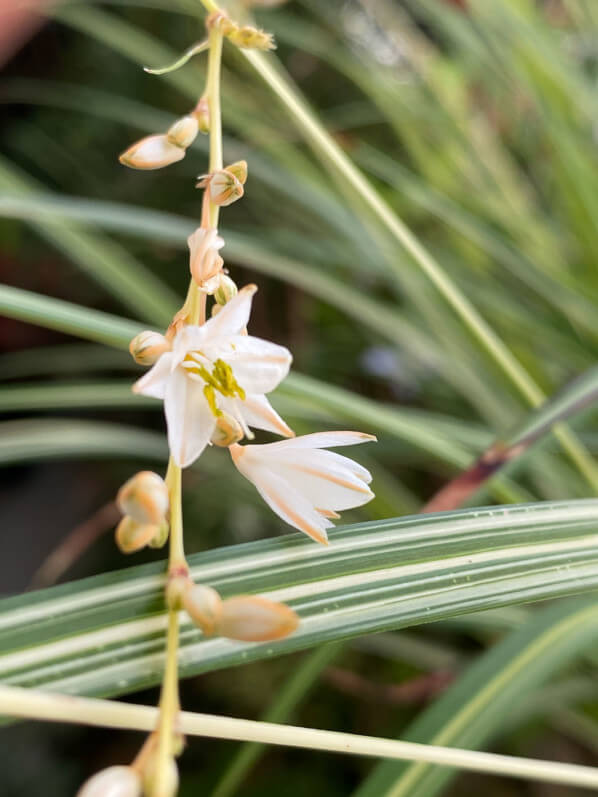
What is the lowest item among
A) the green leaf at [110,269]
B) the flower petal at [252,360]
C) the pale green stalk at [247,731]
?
the pale green stalk at [247,731]

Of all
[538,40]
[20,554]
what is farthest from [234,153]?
[20,554]

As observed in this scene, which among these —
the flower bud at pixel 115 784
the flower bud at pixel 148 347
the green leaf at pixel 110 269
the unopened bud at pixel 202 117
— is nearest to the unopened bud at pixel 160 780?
the flower bud at pixel 115 784

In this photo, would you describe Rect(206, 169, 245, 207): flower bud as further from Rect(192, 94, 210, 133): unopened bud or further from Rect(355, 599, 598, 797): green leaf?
Rect(355, 599, 598, 797): green leaf

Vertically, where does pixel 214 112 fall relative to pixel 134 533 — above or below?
above

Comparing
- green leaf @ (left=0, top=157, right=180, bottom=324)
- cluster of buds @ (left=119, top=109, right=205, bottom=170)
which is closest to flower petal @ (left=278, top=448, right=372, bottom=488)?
cluster of buds @ (left=119, top=109, right=205, bottom=170)

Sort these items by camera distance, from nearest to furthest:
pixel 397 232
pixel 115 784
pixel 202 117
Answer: pixel 115 784
pixel 202 117
pixel 397 232

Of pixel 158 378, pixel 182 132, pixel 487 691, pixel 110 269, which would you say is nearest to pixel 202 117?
pixel 182 132

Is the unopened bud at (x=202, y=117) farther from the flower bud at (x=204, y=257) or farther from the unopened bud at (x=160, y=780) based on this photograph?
the unopened bud at (x=160, y=780)

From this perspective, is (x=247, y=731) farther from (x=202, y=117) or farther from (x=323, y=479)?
(x=202, y=117)
